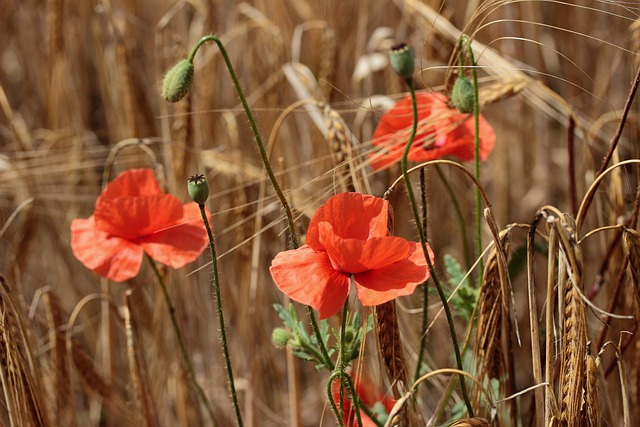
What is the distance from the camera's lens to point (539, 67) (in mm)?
2146

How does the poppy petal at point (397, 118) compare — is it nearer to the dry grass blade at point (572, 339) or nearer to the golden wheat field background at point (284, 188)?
the golden wheat field background at point (284, 188)

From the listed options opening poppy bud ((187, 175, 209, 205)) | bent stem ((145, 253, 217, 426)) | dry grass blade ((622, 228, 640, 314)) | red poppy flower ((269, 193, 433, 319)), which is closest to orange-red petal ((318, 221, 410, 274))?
red poppy flower ((269, 193, 433, 319))

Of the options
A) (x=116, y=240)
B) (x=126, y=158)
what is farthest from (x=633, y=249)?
(x=126, y=158)

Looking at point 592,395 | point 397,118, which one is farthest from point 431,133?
point 592,395

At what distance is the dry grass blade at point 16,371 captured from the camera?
3.07 feet

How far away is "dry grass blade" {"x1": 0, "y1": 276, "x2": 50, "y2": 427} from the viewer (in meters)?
0.93

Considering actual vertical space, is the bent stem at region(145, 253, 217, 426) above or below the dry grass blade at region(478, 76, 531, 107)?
below

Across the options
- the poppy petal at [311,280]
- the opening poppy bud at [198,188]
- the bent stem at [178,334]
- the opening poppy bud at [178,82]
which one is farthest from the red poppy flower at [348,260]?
the bent stem at [178,334]

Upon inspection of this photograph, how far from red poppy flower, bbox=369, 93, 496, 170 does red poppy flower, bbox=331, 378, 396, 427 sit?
0.30 metres

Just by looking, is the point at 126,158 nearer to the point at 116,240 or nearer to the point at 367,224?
the point at 116,240

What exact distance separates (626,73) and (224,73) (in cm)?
110

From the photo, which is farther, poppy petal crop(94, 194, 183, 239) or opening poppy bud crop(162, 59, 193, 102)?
poppy petal crop(94, 194, 183, 239)

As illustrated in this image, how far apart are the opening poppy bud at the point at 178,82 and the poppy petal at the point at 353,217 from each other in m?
0.20

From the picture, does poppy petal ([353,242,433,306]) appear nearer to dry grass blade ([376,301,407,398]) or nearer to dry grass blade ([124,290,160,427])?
dry grass blade ([376,301,407,398])
